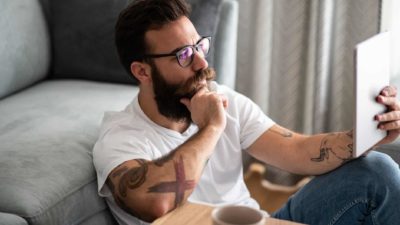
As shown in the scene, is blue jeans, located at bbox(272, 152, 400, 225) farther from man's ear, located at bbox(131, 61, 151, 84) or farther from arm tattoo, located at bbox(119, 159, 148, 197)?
man's ear, located at bbox(131, 61, 151, 84)

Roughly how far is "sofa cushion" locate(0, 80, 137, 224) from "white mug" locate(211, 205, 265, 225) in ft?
2.00

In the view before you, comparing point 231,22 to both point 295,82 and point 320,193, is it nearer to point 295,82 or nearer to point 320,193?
point 295,82

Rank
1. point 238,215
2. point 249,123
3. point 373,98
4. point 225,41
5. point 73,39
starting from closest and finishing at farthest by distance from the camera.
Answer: point 238,215 < point 373,98 < point 249,123 < point 225,41 < point 73,39

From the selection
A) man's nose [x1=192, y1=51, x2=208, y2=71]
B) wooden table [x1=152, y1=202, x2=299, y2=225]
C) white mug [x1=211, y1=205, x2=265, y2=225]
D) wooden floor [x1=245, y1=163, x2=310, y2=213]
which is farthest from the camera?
wooden floor [x1=245, y1=163, x2=310, y2=213]

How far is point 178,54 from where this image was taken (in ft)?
5.86

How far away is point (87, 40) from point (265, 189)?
3.09ft

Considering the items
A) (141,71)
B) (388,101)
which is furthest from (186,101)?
(388,101)

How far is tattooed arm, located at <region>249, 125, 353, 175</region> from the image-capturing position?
1.76m

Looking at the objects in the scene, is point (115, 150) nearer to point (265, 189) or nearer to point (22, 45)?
point (22, 45)

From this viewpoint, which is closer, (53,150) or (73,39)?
(53,150)

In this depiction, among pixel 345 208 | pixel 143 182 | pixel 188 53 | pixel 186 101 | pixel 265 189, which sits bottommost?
pixel 265 189

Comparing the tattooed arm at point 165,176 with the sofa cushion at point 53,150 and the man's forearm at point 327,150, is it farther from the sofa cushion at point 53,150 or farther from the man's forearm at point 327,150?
the man's forearm at point 327,150

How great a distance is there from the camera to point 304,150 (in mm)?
1849

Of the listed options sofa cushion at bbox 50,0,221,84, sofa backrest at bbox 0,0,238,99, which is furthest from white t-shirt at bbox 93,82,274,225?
sofa cushion at bbox 50,0,221,84
